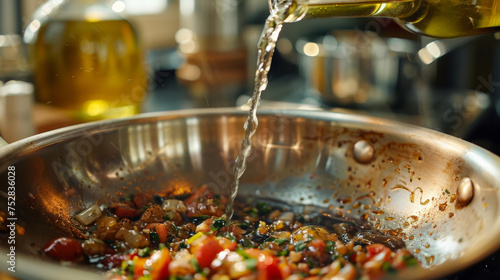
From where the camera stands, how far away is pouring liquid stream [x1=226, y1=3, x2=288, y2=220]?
2.58ft

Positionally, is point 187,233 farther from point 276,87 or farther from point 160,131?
point 276,87

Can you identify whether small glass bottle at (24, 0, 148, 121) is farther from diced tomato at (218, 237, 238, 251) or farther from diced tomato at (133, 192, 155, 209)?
diced tomato at (218, 237, 238, 251)

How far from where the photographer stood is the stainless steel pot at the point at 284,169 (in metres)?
0.72

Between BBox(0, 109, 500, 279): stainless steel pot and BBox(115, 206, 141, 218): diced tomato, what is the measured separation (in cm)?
4

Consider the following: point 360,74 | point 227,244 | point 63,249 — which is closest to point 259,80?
point 227,244

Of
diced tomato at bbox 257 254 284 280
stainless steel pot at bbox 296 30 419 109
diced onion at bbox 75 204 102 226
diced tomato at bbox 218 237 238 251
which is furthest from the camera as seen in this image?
stainless steel pot at bbox 296 30 419 109

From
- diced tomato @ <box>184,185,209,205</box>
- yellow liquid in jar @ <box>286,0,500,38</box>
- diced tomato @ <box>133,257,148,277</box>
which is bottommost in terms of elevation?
diced tomato @ <box>184,185,209,205</box>

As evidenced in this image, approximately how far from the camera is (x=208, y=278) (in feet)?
2.02

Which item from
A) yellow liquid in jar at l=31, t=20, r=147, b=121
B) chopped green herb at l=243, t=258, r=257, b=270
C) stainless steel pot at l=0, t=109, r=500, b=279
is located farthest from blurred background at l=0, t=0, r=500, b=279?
chopped green herb at l=243, t=258, r=257, b=270

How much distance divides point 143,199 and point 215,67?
4.05 ft

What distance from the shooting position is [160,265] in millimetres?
638

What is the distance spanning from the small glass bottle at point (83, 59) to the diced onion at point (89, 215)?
50 cm

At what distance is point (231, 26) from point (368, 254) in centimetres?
179

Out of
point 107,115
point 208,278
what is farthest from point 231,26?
point 208,278
